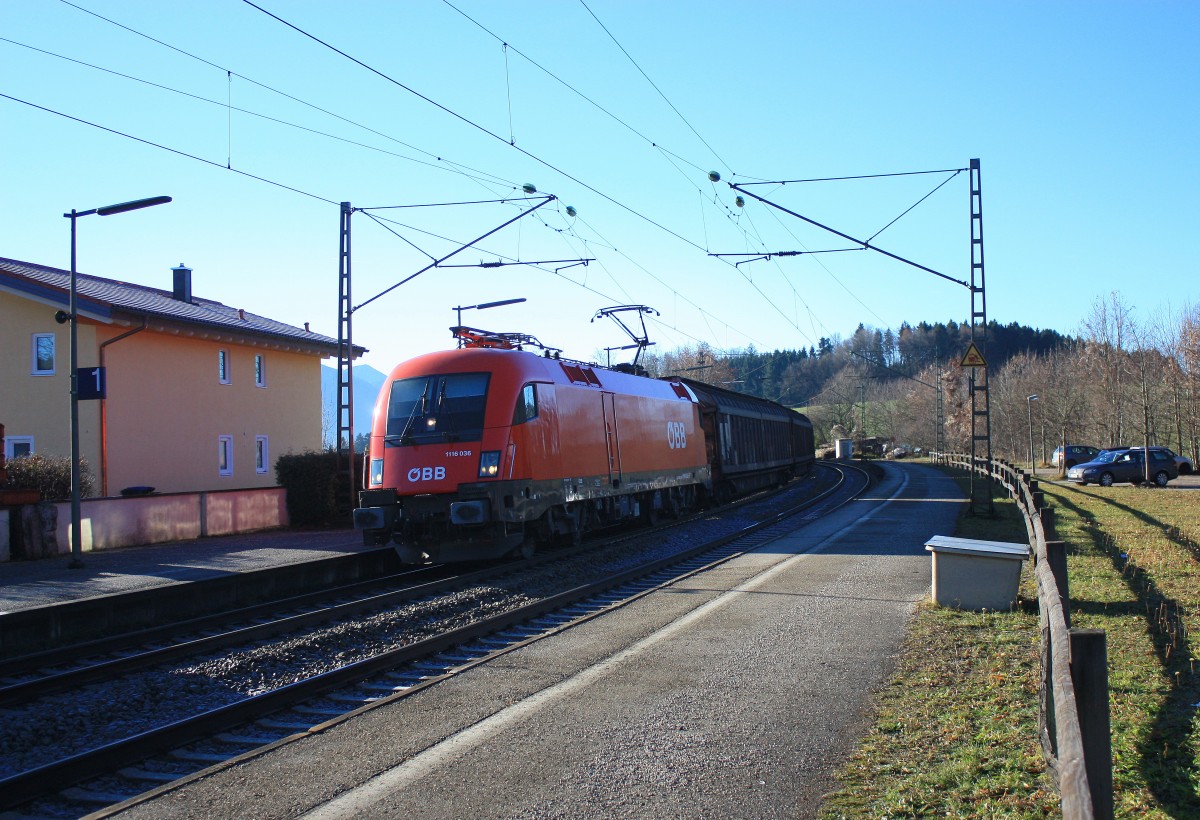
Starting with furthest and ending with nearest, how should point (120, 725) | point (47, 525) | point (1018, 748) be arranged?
point (47, 525) < point (120, 725) < point (1018, 748)

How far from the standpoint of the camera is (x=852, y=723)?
250 inches

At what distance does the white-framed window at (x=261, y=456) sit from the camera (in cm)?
2977

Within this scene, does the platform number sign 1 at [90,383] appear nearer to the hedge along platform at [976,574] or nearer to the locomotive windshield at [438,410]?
the locomotive windshield at [438,410]

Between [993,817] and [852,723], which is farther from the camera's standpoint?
[852,723]

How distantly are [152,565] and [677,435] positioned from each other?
12.5 metres

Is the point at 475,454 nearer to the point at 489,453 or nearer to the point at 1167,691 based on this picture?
the point at 489,453

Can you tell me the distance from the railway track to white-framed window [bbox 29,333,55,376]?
17.1 meters

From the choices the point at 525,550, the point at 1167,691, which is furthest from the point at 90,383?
the point at 1167,691

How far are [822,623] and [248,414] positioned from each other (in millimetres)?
23542

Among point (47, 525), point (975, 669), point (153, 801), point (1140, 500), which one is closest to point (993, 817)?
point (975, 669)

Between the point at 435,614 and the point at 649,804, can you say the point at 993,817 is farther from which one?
the point at 435,614

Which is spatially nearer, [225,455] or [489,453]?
[489,453]

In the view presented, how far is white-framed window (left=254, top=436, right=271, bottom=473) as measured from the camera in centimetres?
2977

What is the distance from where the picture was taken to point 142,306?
25828 mm
